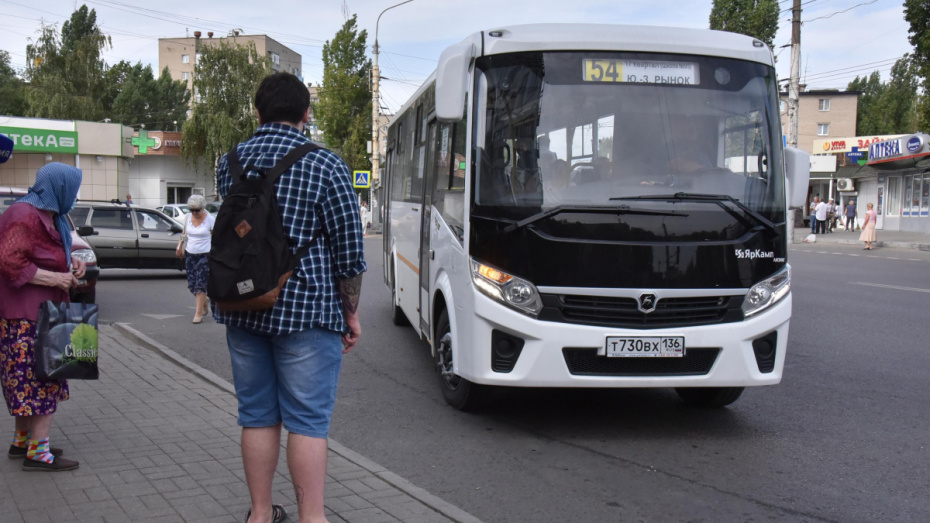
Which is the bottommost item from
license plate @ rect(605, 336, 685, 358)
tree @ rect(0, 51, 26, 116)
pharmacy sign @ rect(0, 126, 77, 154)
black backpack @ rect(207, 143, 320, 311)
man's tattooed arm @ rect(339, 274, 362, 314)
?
license plate @ rect(605, 336, 685, 358)

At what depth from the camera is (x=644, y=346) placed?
5.39 meters

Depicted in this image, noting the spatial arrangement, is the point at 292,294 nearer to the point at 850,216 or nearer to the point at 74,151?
the point at 74,151

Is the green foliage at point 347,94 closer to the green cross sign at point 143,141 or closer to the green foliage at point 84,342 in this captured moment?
the green cross sign at point 143,141

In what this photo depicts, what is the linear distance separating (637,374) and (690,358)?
37 cm

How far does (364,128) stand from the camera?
49.5 metres

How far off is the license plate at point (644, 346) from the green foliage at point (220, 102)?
5335cm

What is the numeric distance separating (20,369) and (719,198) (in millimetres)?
4262

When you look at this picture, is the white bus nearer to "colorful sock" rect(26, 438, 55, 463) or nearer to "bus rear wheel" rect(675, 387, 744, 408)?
"bus rear wheel" rect(675, 387, 744, 408)

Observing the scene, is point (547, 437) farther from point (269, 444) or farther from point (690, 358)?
point (269, 444)

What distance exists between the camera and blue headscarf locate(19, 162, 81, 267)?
4500mm

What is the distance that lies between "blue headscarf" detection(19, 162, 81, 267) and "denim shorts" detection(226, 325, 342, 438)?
5.74ft

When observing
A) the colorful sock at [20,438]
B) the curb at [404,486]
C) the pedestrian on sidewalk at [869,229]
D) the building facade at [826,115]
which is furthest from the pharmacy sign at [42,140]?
the building facade at [826,115]

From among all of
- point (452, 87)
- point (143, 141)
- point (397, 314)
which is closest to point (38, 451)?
point (452, 87)

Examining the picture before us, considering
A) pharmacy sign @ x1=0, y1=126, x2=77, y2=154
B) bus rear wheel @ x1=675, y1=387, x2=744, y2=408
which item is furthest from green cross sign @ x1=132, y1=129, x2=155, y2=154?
bus rear wheel @ x1=675, y1=387, x2=744, y2=408
